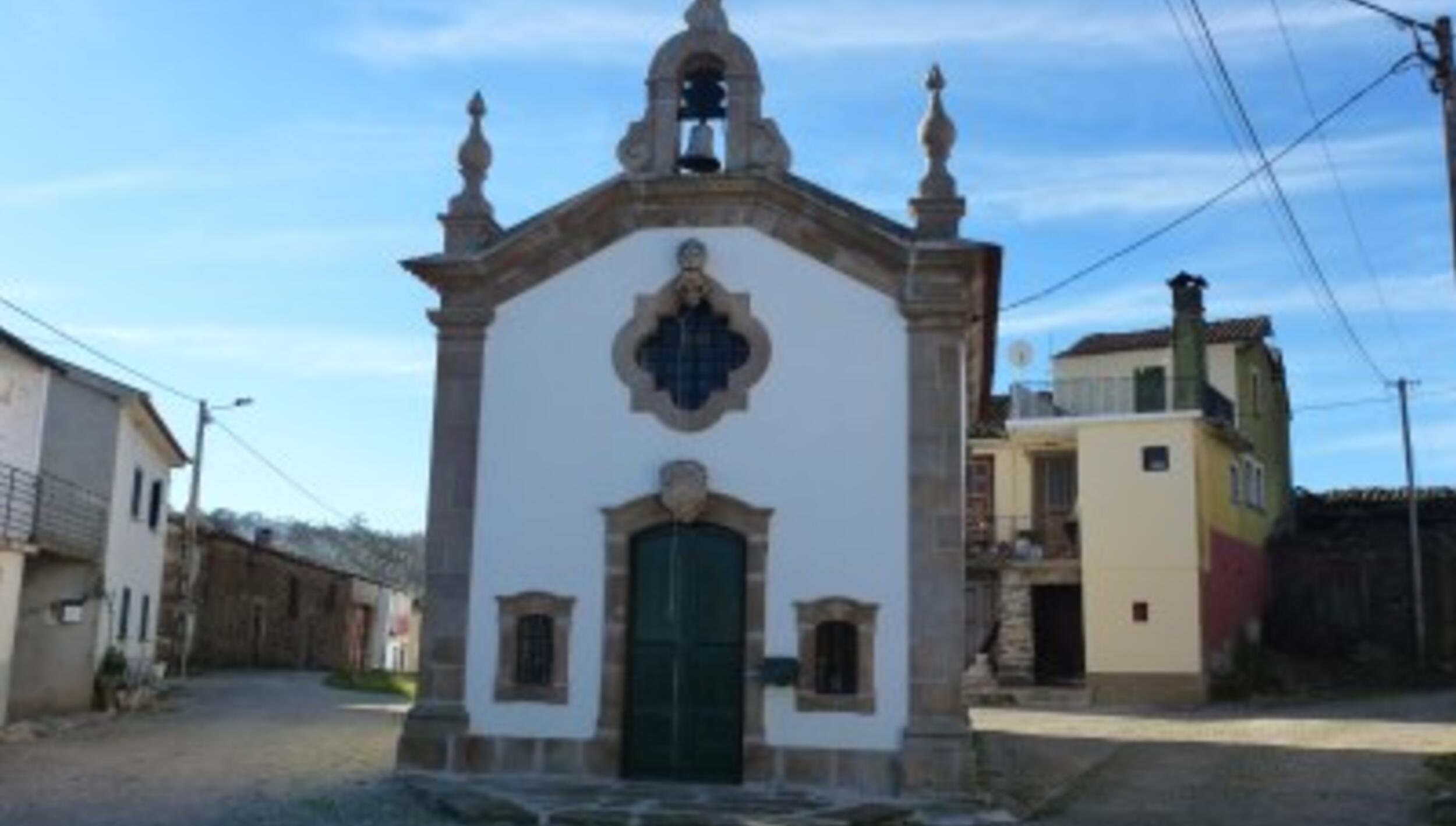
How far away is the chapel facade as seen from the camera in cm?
1494

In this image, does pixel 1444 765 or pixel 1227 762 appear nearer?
pixel 1444 765

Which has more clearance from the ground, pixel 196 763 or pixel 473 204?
pixel 473 204

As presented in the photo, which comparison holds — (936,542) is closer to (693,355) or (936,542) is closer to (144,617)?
(693,355)

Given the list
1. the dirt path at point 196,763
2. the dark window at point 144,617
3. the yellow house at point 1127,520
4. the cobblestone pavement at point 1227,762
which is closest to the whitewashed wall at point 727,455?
the dirt path at point 196,763

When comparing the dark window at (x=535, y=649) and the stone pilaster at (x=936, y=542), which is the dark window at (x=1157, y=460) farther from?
the dark window at (x=535, y=649)

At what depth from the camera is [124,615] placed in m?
28.8

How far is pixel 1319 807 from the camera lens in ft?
48.8

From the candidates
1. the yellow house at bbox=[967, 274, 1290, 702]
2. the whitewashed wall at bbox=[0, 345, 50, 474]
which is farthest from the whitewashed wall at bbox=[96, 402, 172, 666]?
the yellow house at bbox=[967, 274, 1290, 702]

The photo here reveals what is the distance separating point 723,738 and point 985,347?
25.2 ft

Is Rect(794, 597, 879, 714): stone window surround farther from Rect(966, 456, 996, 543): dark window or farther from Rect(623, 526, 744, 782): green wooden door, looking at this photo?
Rect(966, 456, 996, 543): dark window

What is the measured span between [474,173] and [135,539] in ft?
52.5

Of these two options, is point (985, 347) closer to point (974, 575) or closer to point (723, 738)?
point (723, 738)

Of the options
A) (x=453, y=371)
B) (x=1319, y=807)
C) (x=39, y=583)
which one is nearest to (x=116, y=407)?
(x=39, y=583)

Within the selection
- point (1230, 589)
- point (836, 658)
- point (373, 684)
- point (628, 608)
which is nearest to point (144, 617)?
point (373, 684)
